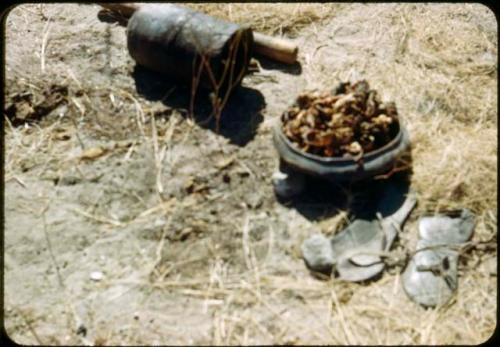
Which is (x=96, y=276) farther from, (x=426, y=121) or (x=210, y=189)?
(x=426, y=121)

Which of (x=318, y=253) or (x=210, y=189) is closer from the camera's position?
(x=318, y=253)

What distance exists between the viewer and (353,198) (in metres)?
3.16

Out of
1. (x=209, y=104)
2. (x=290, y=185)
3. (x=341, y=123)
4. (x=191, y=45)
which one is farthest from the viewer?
(x=209, y=104)

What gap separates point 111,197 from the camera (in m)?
3.31

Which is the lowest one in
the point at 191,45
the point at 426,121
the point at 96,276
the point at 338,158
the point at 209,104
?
the point at 96,276

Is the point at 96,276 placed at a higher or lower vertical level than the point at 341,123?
lower

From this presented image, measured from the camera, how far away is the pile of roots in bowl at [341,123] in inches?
120

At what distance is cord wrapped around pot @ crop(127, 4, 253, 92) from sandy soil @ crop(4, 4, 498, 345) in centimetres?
22

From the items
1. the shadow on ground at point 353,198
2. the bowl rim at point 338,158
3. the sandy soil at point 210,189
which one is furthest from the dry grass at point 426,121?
the bowl rim at point 338,158

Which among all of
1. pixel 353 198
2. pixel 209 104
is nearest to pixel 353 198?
pixel 353 198

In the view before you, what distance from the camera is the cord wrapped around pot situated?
11.8 ft

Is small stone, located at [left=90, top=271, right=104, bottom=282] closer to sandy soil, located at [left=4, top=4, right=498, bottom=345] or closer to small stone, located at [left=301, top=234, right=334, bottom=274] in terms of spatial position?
sandy soil, located at [left=4, top=4, right=498, bottom=345]

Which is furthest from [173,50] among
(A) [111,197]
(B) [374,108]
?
(B) [374,108]

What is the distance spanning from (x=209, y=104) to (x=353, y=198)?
1.30 metres
